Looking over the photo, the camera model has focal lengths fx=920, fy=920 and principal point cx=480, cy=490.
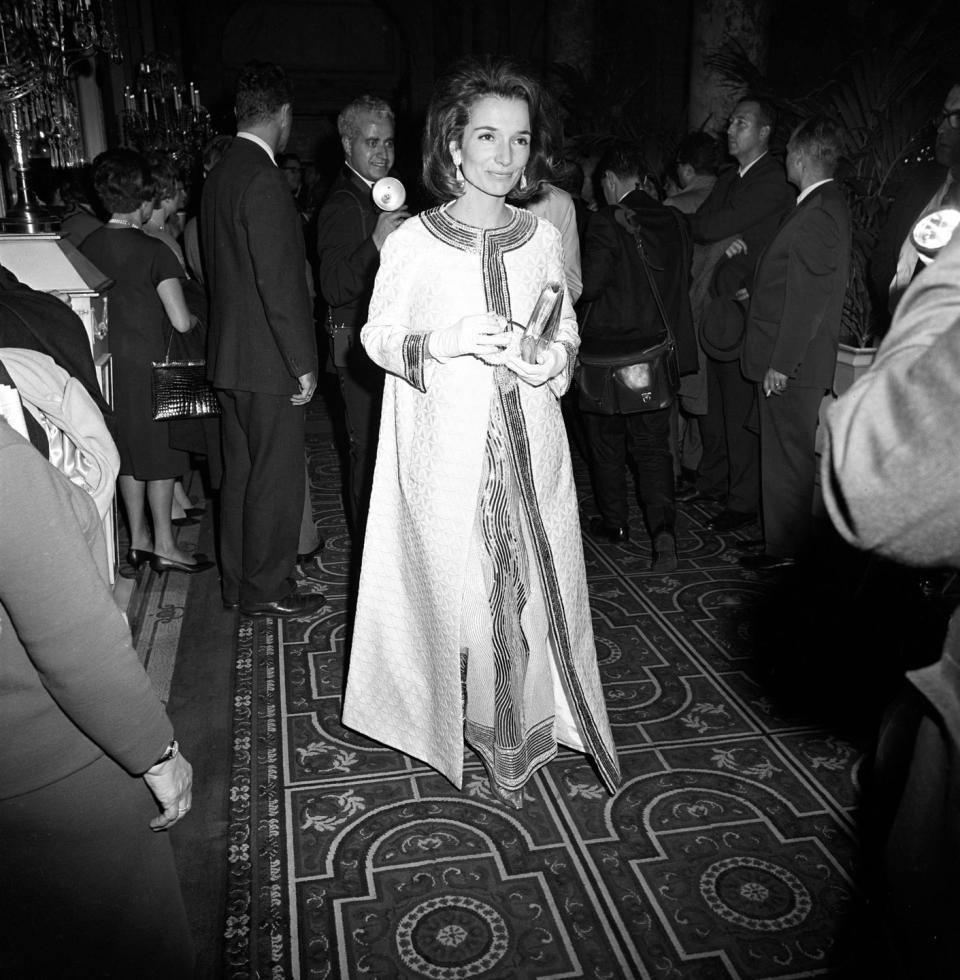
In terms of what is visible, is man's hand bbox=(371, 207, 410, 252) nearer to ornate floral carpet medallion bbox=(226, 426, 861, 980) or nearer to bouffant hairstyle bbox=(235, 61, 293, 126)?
bouffant hairstyle bbox=(235, 61, 293, 126)

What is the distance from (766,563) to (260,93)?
2740 millimetres

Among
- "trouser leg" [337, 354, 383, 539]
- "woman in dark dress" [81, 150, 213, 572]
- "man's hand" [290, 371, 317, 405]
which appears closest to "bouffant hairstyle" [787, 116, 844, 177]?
"trouser leg" [337, 354, 383, 539]

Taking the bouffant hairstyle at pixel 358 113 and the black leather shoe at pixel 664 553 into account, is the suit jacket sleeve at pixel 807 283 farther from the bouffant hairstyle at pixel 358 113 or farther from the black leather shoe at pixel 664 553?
the bouffant hairstyle at pixel 358 113

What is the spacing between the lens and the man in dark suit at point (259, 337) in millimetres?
3080

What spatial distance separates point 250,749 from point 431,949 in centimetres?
97

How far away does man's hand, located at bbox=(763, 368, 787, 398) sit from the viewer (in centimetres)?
382

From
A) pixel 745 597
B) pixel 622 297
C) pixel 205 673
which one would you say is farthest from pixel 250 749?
pixel 622 297

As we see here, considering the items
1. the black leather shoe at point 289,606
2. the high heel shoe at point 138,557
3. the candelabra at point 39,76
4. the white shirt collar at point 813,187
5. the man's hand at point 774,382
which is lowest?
the black leather shoe at point 289,606

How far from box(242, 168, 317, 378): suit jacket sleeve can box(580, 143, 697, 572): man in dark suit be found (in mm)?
1285

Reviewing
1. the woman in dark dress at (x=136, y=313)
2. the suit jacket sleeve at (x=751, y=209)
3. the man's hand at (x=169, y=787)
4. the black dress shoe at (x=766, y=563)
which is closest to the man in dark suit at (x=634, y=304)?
the black dress shoe at (x=766, y=563)

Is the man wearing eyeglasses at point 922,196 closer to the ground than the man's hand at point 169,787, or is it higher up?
higher up

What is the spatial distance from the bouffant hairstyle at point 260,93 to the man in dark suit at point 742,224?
2193mm

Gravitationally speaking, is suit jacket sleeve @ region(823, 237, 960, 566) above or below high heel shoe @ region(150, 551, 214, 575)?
above

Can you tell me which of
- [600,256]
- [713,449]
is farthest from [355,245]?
[713,449]
